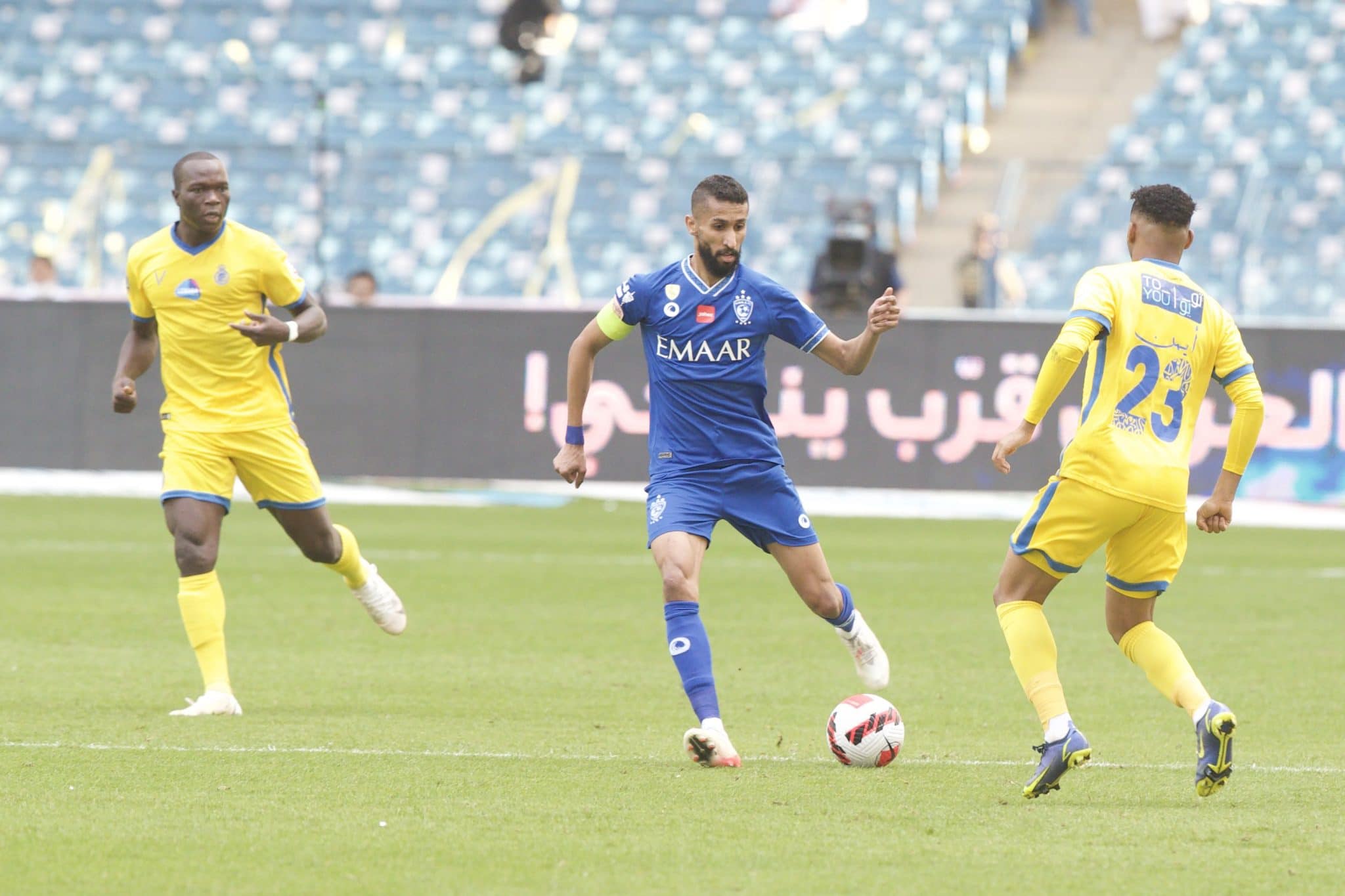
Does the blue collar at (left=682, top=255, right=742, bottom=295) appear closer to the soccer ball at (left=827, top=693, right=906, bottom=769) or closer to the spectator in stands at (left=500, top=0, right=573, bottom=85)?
the soccer ball at (left=827, top=693, right=906, bottom=769)

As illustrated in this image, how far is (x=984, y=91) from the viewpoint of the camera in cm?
2512

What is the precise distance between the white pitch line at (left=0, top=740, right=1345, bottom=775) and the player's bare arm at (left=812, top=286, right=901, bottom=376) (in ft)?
4.44

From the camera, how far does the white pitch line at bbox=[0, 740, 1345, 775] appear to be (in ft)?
20.7

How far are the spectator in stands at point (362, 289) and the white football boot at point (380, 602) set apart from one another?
31.8 feet

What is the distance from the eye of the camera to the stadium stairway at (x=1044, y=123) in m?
19.7

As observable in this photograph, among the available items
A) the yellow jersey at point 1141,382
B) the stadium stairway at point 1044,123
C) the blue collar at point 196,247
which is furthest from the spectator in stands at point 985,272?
the yellow jersey at point 1141,382

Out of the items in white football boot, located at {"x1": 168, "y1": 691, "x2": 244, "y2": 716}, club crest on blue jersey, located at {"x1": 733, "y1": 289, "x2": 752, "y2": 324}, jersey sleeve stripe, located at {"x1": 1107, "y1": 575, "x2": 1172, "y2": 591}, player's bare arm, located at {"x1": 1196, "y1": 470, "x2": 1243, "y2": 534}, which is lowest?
white football boot, located at {"x1": 168, "y1": 691, "x2": 244, "y2": 716}

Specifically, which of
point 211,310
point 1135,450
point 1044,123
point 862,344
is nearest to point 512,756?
point 862,344

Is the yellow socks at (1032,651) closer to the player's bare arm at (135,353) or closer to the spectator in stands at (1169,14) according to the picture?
the player's bare arm at (135,353)

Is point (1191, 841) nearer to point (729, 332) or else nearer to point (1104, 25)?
point (729, 332)

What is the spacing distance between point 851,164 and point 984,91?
596 centimetres

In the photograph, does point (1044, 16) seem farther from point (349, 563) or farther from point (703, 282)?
point (703, 282)

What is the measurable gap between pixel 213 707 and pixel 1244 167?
1436 cm

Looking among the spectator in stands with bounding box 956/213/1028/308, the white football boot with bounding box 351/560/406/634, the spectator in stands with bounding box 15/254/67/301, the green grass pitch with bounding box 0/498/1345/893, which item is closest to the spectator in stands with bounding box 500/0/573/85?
the spectator in stands with bounding box 15/254/67/301
